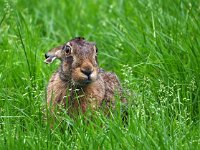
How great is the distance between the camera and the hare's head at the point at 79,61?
20.4ft

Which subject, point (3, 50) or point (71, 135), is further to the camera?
point (3, 50)

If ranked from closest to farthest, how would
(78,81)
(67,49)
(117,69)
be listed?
(78,81) < (67,49) < (117,69)

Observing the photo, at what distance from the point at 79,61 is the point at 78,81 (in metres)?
0.16

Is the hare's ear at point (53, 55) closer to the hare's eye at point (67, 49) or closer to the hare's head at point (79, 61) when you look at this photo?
the hare's head at point (79, 61)

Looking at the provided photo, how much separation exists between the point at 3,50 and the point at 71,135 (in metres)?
2.00

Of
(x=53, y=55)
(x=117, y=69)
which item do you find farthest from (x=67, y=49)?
(x=117, y=69)

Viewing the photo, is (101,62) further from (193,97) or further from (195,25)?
(193,97)

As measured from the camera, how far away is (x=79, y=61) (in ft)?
20.7

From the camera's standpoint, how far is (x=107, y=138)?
18.3 ft

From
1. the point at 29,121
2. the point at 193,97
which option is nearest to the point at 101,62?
the point at 193,97

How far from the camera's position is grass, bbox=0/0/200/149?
5.63 meters

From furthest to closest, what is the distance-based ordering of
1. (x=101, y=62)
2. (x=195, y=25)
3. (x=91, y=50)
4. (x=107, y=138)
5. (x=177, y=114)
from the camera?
1. (x=101, y=62)
2. (x=195, y=25)
3. (x=91, y=50)
4. (x=177, y=114)
5. (x=107, y=138)

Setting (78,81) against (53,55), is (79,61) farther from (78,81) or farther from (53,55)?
(53,55)

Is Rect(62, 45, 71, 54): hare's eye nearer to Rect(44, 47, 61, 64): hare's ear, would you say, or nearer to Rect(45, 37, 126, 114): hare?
Rect(45, 37, 126, 114): hare
